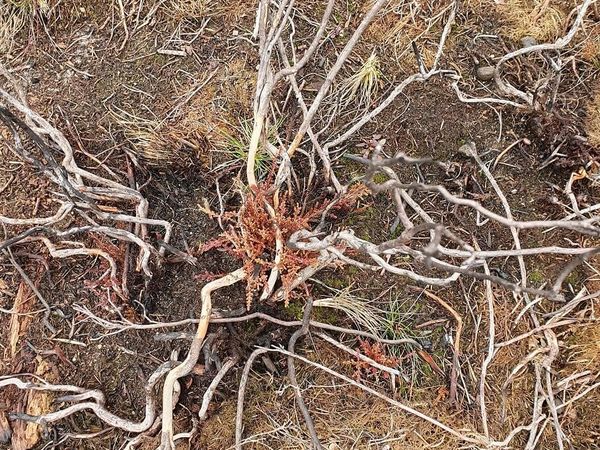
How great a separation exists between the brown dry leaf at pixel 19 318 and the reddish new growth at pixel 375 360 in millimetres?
1070

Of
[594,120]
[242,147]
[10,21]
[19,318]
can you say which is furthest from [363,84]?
[19,318]

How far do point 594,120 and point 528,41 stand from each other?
33cm

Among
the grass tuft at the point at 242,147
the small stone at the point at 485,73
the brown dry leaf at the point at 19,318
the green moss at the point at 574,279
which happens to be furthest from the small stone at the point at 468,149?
the brown dry leaf at the point at 19,318

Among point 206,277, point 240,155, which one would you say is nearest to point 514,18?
point 240,155

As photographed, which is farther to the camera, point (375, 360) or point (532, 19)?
point (532, 19)

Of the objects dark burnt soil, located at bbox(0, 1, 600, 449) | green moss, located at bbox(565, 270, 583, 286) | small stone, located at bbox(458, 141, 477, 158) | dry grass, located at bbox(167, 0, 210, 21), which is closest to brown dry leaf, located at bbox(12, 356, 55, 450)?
dark burnt soil, located at bbox(0, 1, 600, 449)

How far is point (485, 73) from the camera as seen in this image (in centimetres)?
190

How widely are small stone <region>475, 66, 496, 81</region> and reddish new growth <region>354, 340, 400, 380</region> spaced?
923 mm

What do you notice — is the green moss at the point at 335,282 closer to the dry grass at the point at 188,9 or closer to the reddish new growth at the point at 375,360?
the reddish new growth at the point at 375,360

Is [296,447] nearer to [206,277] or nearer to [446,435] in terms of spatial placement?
[446,435]

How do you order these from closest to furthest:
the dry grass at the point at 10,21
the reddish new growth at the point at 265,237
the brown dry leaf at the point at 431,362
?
the reddish new growth at the point at 265,237
the brown dry leaf at the point at 431,362
the dry grass at the point at 10,21

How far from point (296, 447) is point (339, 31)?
4.39 feet

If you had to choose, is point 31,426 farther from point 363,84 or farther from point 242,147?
point 363,84

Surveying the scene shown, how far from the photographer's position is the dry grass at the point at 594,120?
1.86 meters
